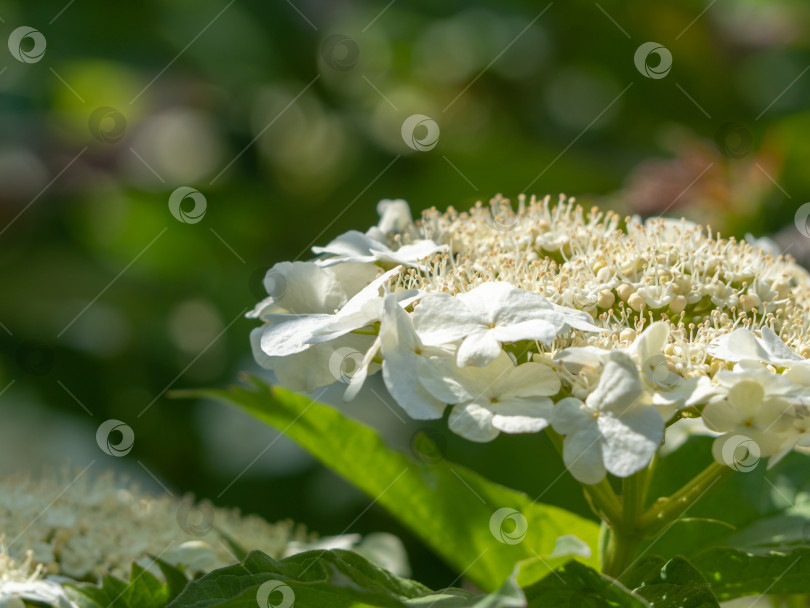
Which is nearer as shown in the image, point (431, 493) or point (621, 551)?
point (621, 551)

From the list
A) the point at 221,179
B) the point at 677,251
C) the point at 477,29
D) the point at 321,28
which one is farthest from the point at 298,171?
the point at 677,251

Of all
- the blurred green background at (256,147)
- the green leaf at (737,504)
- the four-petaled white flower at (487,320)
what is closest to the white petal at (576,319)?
the four-petaled white flower at (487,320)

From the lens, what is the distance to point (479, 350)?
1005mm

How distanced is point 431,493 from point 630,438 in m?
0.56

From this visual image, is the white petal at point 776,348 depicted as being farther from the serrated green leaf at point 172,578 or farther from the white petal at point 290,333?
the serrated green leaf at point 172,578

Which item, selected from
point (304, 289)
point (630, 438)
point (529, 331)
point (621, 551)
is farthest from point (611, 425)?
point (304, 289)

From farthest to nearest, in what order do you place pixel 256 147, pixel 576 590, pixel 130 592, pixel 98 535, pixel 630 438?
pixel 256 147
pixel 98 535
pixel 130 592
pixel 576 590
pixel 630 438

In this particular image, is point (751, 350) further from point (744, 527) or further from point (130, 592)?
point (130, 592)

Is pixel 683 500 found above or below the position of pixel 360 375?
above

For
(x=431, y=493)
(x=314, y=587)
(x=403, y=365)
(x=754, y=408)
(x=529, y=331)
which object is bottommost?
(x=314, y=587)

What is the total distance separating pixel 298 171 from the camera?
10.7ft

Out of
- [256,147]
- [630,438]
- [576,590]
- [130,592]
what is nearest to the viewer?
[630,438]

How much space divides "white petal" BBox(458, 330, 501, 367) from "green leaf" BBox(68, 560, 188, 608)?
498 millimetres

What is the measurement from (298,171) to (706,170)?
53.9 inches
